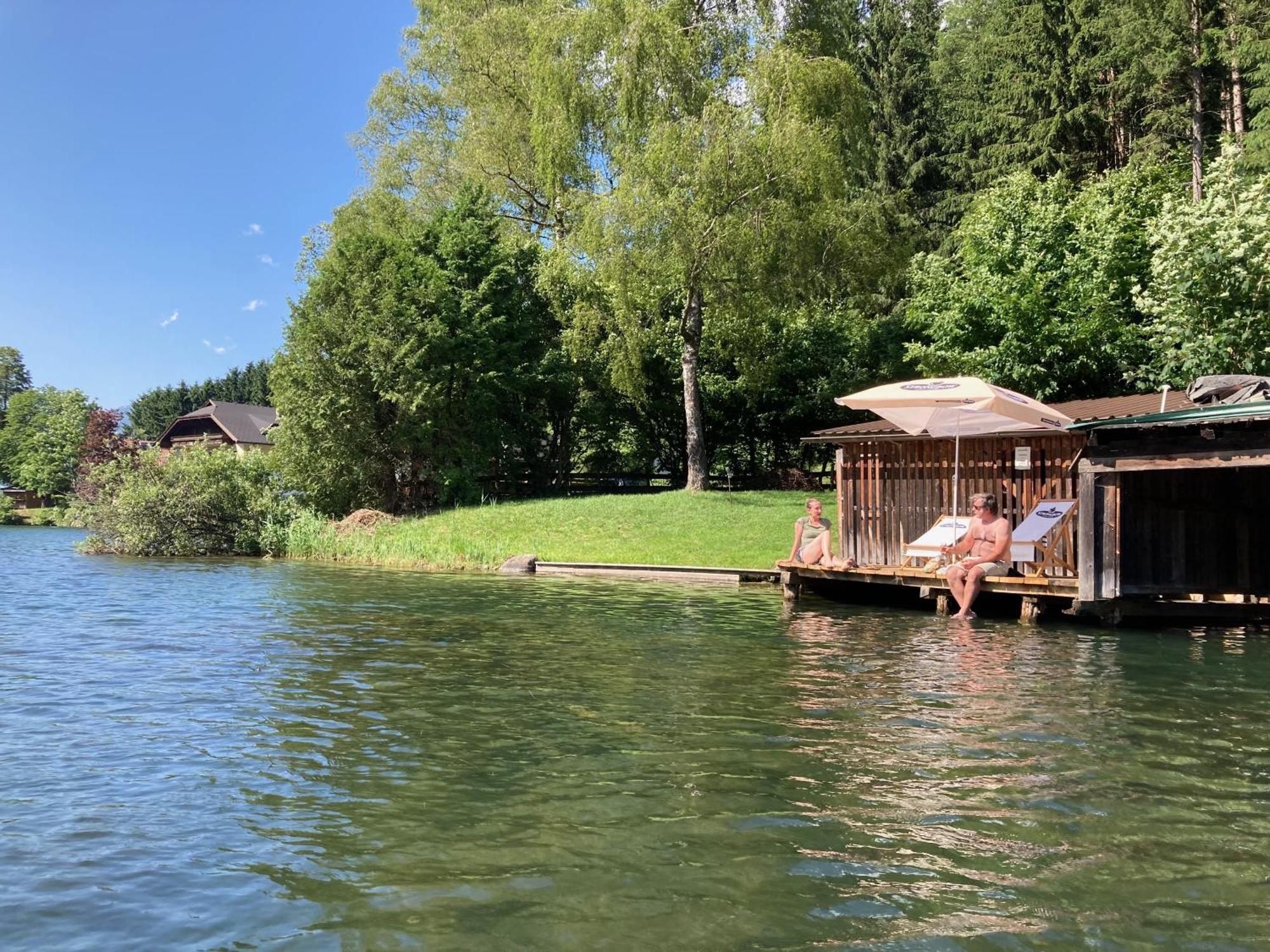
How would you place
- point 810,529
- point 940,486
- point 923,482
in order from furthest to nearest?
1. point 810,529
2. point 923,482
3. point 940,486

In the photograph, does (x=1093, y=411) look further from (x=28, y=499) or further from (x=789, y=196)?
(x=28, y=499)

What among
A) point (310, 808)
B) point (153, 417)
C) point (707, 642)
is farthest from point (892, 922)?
point (153, 417)

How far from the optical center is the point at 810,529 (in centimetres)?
1848

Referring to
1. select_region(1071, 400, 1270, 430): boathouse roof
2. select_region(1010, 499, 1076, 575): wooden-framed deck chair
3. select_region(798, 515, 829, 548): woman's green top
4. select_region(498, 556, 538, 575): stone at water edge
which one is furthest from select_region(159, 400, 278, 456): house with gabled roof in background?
select_region(1071, 400, 1270, 430): boathouse roof

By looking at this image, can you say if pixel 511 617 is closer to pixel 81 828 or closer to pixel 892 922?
pixel 81 828

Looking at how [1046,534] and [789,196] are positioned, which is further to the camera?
[789,196]

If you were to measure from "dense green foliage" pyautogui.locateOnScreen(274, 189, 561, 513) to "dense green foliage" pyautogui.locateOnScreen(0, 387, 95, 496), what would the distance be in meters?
42.2

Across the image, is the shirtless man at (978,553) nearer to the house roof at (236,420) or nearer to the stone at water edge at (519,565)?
the stone at water edge at (519,565)

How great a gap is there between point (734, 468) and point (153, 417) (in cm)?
8714

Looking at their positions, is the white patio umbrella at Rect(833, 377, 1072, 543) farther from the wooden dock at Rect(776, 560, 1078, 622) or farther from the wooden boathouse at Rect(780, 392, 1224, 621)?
the wooden dock at Rect(776, 560, 1078, 622)

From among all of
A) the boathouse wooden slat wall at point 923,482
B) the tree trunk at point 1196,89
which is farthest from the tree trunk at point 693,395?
the tree trunk at point 1196,89

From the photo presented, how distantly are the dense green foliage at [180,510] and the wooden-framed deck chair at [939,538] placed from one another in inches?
787

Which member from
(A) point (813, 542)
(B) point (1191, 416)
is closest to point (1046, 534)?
(B) point (1191, 416)

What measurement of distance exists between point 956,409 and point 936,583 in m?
2.65
